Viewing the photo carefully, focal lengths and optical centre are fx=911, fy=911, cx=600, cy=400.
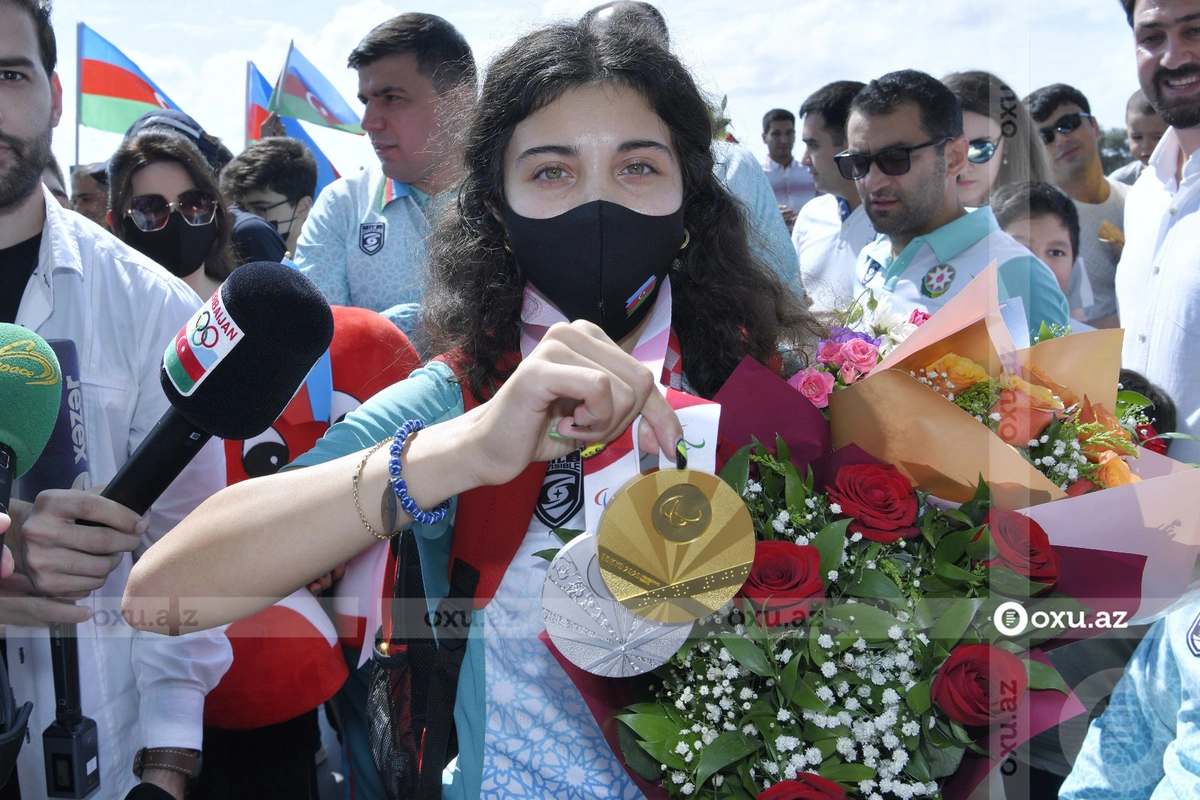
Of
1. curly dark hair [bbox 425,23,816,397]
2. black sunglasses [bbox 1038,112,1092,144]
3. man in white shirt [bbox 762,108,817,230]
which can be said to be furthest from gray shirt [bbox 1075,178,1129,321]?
curly dark hair [bbox 425,23,816,397]

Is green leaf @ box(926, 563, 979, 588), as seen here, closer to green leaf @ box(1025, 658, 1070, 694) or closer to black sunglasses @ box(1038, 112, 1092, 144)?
green leaf @ box(1025, 658, 1070, 694)

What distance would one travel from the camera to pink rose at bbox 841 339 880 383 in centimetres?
158

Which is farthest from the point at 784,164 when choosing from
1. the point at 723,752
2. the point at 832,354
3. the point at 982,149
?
the point at 723,752

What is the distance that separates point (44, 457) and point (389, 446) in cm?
92

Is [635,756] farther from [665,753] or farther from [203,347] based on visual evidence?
[203,347]

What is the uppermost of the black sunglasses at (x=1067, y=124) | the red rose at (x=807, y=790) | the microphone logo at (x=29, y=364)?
the black sunglasses at (x=1067, y=124)

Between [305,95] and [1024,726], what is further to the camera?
[305,95]

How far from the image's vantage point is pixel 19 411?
1.35 m

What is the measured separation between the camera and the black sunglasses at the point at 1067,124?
18.1 ft

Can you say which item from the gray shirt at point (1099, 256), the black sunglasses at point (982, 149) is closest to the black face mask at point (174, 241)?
the black sunglasses at point (982, 149)

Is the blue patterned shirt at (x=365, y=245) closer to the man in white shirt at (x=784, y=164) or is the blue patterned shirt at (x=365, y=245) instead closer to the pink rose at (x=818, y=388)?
the pink rose at (x=818, y=388)

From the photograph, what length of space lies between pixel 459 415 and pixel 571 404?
17.2 inches

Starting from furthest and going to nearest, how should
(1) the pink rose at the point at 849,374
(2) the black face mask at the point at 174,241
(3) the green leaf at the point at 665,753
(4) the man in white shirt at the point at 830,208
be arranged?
(4) the man in white shirt at the point at 830,208 → (2) the black face mask at the point at 174,241 → (1) the pink rose at the point at 849,374 → (3) the green leaf at the point at 665,753

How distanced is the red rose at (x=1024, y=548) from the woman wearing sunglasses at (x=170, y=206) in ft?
10.4
